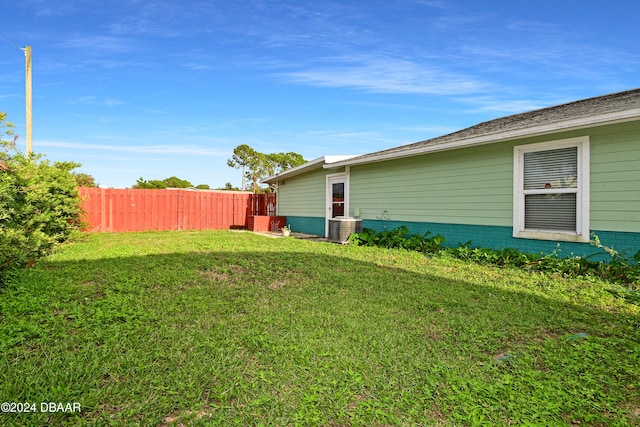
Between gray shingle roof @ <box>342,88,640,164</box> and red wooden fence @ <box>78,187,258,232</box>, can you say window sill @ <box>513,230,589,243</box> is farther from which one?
red wooden fence @ <box>78,187,258,232</box>

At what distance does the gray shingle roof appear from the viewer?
548 centimetres

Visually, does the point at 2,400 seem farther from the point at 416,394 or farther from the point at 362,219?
the point at 362,219

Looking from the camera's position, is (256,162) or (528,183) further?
(256,162)

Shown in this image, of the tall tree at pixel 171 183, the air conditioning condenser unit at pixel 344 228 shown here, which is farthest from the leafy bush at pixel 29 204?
the tall tree at pixel 171 183

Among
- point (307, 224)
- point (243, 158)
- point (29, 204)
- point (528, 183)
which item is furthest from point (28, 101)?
point (243, 158)

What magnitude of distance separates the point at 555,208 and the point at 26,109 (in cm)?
1396

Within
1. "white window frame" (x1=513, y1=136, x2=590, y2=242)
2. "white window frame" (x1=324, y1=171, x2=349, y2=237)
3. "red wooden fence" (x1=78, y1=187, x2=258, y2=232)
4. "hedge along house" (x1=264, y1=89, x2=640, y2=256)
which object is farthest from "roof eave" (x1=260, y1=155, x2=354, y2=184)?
"white window frame" (x1=513, y1=136, x2=590, y2=242)

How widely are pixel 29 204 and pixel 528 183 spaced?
29.4ft

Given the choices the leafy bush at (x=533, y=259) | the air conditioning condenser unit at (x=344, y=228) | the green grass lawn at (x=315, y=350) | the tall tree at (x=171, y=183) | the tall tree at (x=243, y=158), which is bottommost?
the green grass lawn at (x=315, y=350)

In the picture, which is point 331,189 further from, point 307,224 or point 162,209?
point 162,209

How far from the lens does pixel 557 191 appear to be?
598cm

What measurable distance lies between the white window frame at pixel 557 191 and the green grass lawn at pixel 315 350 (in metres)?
1.11

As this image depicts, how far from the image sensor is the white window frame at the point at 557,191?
5.59 meters

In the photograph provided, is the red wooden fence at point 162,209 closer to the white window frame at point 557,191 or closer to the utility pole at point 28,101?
the utility pole at point 28,101
